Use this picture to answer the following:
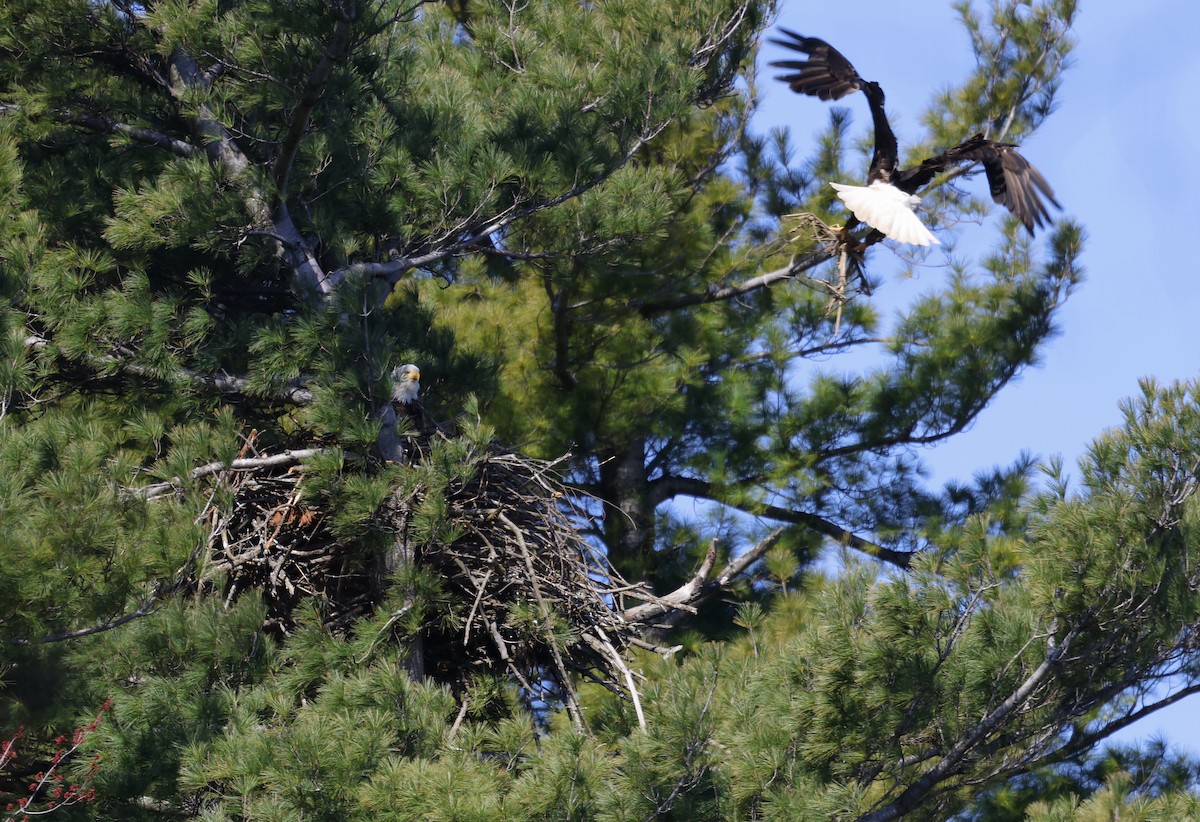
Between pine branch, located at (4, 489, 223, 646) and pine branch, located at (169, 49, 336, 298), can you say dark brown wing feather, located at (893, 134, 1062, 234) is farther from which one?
pine branch, located at (4, 489, 223, 646)

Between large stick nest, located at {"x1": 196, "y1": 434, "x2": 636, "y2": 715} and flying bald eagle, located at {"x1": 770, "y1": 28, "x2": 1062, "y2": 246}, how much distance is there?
2.07 meters

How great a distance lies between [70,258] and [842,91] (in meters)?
3.91

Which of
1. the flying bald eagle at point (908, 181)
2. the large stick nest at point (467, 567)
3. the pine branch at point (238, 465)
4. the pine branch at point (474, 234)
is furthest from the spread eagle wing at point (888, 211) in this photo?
the pine branch at point (238, 465)

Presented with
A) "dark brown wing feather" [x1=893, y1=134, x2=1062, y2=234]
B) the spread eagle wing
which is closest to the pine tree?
the spread eagle wing

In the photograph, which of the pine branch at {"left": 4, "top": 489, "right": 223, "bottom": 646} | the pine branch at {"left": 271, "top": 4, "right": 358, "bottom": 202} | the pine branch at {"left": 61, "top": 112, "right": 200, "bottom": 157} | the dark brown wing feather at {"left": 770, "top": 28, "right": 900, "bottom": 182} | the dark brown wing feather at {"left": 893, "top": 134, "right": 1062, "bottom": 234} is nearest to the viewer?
the pine branch at {"left": 4, "top": 489, "right": 223, "bottom": 646}

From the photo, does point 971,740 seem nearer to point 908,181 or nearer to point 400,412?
point 400,412

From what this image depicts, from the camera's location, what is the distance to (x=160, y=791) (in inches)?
169

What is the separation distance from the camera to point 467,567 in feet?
17.1

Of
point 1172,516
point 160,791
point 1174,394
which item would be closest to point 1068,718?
point 1172,516

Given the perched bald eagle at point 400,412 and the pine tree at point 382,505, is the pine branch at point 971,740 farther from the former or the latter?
the perched bald eagle at point 400,412

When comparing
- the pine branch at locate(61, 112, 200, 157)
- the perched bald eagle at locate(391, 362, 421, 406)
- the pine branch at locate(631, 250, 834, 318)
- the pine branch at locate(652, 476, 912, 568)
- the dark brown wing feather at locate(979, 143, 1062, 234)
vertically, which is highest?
the pine branch at locate(61, 112, 200, 157)

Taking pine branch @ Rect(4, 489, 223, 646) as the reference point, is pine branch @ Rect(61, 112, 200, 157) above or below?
above

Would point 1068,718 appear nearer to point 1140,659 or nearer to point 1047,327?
point 1140,659

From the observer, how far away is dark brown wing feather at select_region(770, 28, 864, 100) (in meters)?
7.32
